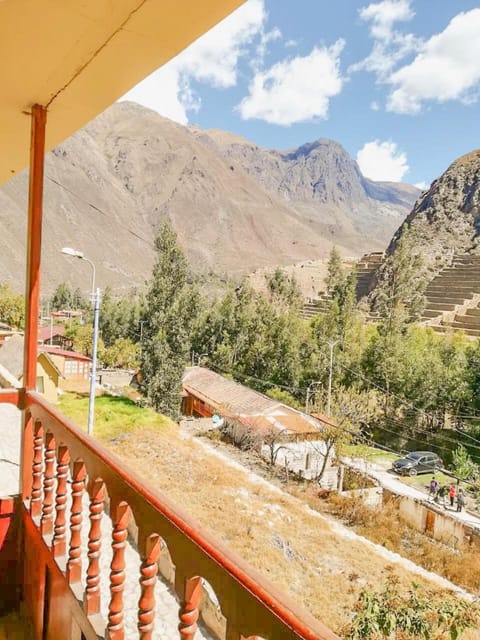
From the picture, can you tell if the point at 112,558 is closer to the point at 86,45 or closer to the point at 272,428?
the point at 86,45

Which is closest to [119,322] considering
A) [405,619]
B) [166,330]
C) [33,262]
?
[166,330]

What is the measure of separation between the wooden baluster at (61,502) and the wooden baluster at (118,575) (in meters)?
0.46

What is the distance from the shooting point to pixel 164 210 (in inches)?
4513

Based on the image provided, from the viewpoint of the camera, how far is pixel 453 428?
62.5ft

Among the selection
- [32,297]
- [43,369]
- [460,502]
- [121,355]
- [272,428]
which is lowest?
[460,502]

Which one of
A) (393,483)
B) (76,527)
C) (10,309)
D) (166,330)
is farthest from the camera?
(10,309)

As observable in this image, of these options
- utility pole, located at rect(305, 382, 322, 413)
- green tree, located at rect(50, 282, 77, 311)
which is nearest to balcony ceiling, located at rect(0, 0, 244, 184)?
utility pole, located at rect(305, 382, 322, 413)

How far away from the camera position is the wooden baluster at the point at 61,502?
150 centimetres

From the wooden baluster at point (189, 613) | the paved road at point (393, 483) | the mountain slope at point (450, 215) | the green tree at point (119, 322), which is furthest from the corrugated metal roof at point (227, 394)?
the mountain slope at point (450, 215)

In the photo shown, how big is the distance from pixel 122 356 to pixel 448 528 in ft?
74.9

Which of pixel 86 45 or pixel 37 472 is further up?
pixel 86 45

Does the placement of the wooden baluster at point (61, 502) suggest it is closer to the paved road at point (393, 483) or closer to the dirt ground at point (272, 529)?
the dirt ground at point (272, 529)

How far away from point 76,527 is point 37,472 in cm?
52

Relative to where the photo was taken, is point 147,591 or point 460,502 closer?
point 147,591
